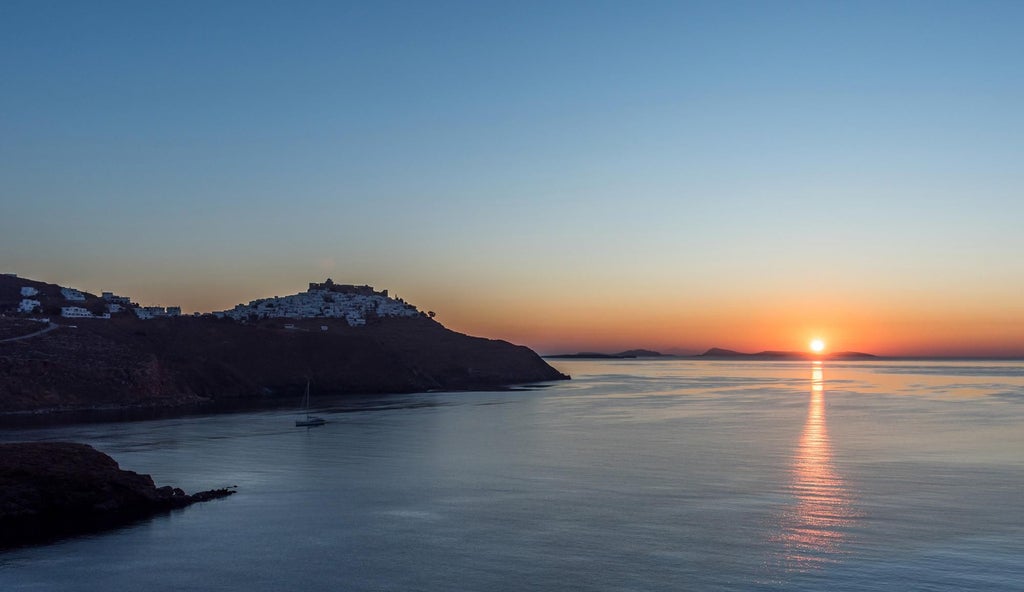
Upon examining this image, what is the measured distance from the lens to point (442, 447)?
59500 mm

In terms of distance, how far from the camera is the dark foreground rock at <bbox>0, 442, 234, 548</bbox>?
32.8 meters

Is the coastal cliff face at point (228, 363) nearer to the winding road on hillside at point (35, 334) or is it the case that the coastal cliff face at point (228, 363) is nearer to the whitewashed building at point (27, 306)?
the winding road on hillside at point (35, 334)

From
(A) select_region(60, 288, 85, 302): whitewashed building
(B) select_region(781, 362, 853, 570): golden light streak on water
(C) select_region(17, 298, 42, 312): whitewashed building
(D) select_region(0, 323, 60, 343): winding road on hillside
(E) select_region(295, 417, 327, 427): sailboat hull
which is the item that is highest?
(A) select_region(60, 288, 85, 302): whitewashed building

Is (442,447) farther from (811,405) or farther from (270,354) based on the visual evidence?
(270,354)

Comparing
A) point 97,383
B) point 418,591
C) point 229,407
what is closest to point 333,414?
point 229,407

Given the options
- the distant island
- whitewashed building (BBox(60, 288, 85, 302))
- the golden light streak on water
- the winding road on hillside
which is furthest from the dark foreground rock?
whitewashed building (BBox(60, 288, 85, 302))

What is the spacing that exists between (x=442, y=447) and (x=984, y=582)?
40.8 metres

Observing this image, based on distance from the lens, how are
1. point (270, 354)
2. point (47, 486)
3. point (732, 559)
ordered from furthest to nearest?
point (270, 354)
point (47, 486)
point (732, 559)

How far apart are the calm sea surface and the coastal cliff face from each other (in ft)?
84.7

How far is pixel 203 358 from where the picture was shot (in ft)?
397

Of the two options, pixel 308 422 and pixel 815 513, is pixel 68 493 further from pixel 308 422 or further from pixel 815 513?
pixel 308 422

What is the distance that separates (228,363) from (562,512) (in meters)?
103

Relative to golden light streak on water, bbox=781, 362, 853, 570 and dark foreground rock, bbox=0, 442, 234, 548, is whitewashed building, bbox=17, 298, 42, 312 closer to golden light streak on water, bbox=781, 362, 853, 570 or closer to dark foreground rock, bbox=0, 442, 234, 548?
dark foreground rock, bbox=0, 442, 234, 548

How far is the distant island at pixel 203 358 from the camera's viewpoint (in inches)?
3593
